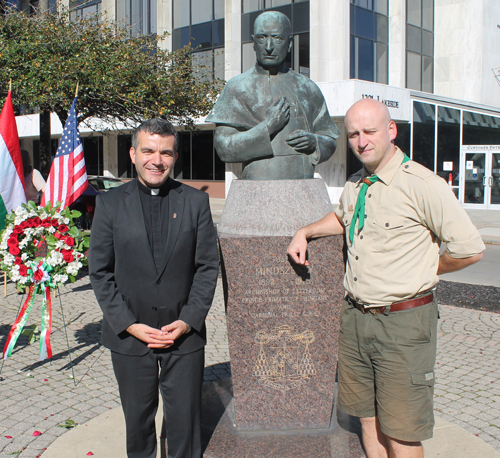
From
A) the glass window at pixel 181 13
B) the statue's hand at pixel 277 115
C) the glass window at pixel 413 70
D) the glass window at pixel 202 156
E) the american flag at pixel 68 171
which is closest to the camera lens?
the statue's hand at pixel 277 115

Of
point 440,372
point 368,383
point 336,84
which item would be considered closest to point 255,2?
point 336,84

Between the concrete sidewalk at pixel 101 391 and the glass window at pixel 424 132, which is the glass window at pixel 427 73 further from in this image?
the concrete sidewalk at pixel 101 391

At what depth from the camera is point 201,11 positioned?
25.8 m

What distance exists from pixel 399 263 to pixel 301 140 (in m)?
1.50

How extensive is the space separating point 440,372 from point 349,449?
193cm

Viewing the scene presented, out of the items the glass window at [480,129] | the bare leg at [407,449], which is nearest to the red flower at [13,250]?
the bare leg at [407,449]

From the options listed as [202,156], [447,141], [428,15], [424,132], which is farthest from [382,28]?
[202,156]

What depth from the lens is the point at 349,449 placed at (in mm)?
3404

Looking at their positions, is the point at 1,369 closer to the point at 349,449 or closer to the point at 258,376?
the point at 258,376

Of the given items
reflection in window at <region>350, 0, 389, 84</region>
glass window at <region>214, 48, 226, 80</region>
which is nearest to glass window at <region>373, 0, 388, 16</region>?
reflection in window at <region>350, 0, 389, 84</region>

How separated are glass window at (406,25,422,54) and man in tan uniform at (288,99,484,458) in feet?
82.4

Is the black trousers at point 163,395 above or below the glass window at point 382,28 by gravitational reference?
below

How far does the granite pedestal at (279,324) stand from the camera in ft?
11.2

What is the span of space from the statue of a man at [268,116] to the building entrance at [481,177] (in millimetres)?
18782
